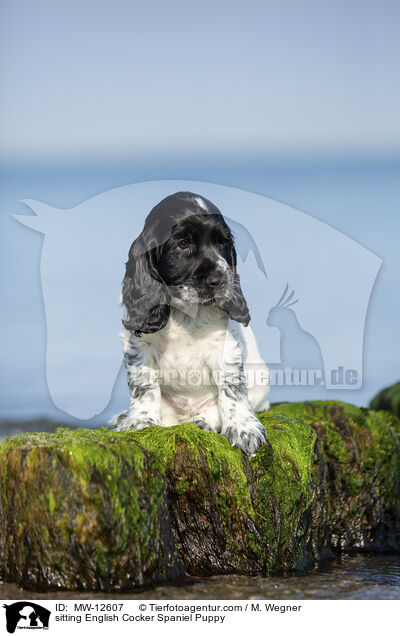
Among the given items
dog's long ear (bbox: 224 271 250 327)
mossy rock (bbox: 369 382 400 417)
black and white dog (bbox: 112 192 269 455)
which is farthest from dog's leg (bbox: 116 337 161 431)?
mossy rock (bbox: 369 382 400 417)

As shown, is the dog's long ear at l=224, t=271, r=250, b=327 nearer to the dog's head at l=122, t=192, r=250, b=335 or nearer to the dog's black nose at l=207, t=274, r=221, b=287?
the dog's head at l=122, t=192, r=250, b=335

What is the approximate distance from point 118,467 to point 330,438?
3.20 m

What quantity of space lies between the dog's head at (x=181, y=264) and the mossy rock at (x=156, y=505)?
2.97 feet

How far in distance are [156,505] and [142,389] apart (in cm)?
124

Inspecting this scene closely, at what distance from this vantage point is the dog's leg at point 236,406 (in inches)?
229

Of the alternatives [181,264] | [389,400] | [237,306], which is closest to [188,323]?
[237,306]

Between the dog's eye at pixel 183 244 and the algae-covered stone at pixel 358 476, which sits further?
the algae-covered stone at pixel 358 476

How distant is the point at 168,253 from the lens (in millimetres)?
5785

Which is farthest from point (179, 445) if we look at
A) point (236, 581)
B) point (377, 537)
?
point (377, 537)

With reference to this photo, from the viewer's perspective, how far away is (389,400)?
34.1ft

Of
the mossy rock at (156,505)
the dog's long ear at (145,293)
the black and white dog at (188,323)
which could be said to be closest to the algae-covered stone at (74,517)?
the mossy rock at (156,505)

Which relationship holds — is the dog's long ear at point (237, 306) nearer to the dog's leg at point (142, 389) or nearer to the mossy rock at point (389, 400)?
the dog's leg at point (142, 389)
